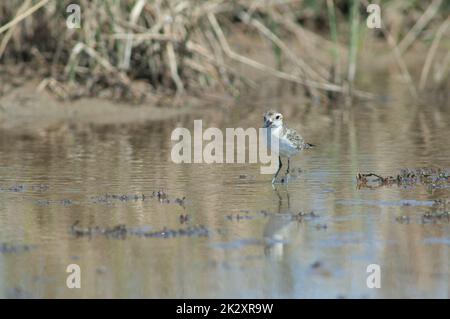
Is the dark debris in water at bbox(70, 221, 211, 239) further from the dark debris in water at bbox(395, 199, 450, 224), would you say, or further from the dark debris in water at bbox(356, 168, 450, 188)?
the dark debris in water at bbox(356, 168, 450, 188)

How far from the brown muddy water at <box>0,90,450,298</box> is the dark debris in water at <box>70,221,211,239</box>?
0.05 feet

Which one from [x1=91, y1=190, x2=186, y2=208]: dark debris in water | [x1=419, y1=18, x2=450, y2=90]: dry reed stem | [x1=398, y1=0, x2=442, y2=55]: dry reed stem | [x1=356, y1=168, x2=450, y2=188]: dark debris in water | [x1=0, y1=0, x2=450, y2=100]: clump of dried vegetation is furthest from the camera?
[x1=398, y1=0, x2=442, y2=55]: dry reed stem

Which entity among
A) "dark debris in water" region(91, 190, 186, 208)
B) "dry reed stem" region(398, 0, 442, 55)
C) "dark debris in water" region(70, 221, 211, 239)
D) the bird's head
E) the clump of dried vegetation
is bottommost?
"dark debris in water" region(70, 221, 211, 239)

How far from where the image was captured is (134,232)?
738 cm

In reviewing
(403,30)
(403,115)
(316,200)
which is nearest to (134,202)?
(316,200)

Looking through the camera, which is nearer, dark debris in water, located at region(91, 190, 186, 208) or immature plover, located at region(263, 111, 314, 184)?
dark debris in water, located at region(91, 190, 186, 208)

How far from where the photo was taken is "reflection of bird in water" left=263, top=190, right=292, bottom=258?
22.7ft

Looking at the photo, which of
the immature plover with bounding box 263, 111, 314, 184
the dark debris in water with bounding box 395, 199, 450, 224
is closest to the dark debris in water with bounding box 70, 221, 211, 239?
the dark debris in water with bounding box 395, 199, 450, 224

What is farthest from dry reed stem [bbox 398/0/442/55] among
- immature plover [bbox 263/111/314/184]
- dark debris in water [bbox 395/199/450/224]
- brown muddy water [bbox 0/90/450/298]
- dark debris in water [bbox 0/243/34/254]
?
dark debris in water [bbox 0/243/34/254]

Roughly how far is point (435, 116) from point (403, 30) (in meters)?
5.39

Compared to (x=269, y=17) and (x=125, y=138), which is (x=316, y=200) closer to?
(x=125, y=138)

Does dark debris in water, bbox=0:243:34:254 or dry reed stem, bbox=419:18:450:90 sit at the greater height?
dry reed stem, bbox=419:18:450:90

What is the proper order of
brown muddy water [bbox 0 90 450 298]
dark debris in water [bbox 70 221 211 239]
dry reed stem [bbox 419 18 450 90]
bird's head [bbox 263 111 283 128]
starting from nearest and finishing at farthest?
brown muddy water [bbox 0 90 450 298]
dark debris in water [bbox 70 221 211 239]
bird's head [bbox 263 111 283 128]
dry reed stem [bbox 419 18 450 90]

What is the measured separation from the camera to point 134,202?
27.9 ft
